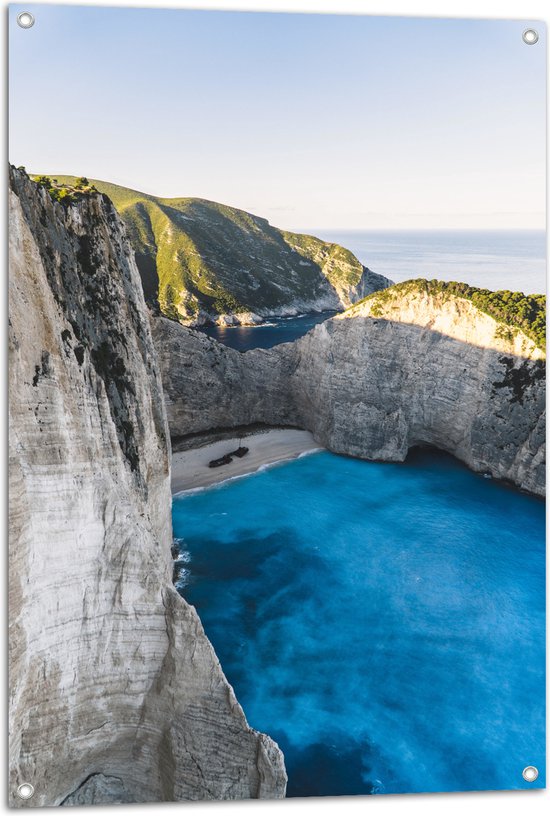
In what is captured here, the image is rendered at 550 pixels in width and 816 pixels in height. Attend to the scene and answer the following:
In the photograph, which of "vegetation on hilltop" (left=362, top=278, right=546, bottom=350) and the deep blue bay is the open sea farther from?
the deep blue bay

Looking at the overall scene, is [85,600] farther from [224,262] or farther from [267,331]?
[267,331]

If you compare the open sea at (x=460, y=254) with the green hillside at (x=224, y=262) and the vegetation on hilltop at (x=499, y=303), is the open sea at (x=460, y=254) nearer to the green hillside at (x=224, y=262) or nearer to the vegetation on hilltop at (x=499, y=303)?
the green hillside at (x=224, y=262)

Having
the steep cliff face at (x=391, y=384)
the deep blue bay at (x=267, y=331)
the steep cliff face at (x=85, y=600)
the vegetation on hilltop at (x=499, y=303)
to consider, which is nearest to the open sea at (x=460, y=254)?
the vegetation on hilltop at (x=499, y=303)

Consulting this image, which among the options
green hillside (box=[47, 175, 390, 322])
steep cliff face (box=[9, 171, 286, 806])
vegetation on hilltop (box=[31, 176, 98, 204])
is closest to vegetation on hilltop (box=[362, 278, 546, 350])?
green hillside (box=[47, 175, 390, 322])

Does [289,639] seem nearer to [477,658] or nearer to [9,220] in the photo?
[477,658]

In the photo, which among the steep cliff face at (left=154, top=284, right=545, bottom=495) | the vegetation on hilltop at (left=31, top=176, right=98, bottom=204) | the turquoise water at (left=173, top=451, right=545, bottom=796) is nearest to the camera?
the vegetation on hilltop at (left=31, top=176, right=98, bottom=204)
